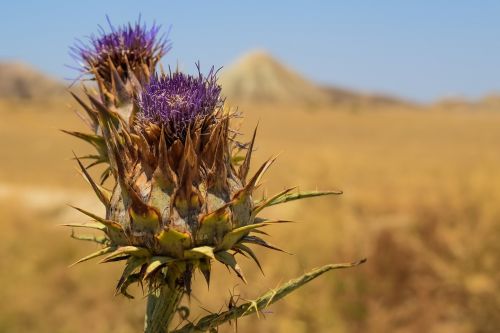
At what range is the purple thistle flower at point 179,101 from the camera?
8.54 ft

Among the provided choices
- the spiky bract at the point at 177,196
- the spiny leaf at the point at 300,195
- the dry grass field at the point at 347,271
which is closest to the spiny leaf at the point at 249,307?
the spiky bract at the point at 177,196

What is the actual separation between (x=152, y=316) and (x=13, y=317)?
7.22m

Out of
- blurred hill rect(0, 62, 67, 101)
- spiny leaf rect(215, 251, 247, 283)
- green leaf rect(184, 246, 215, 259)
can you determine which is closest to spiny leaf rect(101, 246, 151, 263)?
green leaf rect(184, 246, 215, 259)

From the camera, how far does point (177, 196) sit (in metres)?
2.63

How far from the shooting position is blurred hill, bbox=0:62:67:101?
95.1 m

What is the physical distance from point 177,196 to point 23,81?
4143 inches

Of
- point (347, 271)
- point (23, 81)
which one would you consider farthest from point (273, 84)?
point (347, 271)

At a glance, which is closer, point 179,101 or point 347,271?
point 179,101

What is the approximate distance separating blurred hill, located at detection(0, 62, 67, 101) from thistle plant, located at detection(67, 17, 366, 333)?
9274cm

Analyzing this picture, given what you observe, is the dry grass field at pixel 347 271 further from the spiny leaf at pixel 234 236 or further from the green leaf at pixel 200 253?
the green leaf at pixel 200 253

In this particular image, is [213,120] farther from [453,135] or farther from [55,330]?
[453,135]

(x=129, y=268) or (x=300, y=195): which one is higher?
(x=300, y=195)

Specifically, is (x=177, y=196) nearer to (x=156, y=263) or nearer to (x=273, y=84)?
(x=156, y=263)

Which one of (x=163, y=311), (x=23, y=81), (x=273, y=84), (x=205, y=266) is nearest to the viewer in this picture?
(x=205, y=266)
